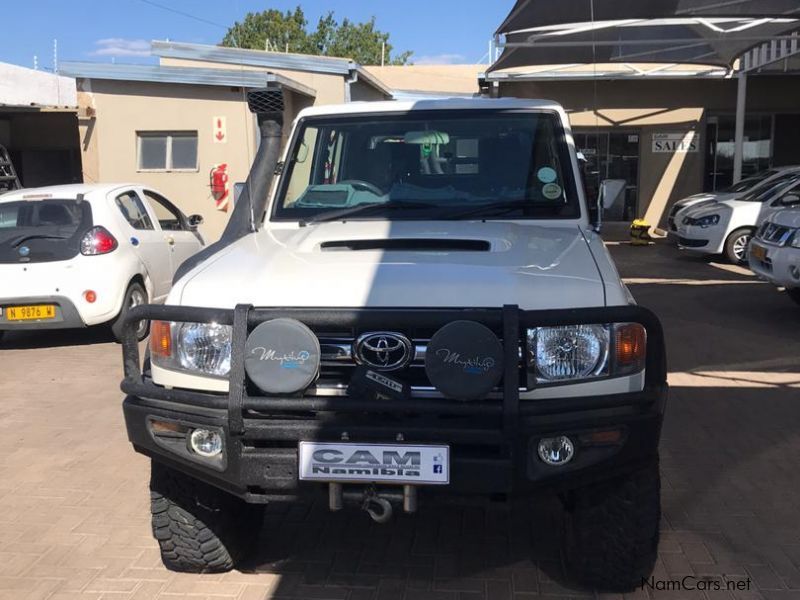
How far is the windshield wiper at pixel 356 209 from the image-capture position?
4.37 meters

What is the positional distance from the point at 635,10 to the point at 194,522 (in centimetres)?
1064

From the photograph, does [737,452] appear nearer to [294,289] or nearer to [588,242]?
[588,242]

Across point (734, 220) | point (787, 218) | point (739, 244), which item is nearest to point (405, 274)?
point (787, 218)

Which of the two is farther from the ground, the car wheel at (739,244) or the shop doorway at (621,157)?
the shop doorway at (621,157)

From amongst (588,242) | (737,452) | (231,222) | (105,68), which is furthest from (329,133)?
(105,68)

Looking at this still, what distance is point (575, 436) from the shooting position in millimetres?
2924

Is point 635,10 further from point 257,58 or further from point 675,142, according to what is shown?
point 675,142

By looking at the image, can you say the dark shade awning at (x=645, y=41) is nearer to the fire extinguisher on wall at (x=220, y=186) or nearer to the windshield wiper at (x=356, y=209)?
the fire extinguisher on wall at (x=220, y=186)

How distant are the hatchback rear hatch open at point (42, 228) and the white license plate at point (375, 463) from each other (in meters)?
6.00

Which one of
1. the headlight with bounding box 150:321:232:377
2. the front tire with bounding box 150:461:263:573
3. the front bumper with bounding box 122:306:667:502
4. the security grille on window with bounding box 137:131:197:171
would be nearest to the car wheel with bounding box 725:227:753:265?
the security grille on window with bounding box 137:131:197:171

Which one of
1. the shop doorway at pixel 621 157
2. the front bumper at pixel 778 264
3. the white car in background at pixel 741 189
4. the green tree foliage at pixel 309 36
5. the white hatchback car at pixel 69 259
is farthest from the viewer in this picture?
the green tree foliage at pixel 309 36

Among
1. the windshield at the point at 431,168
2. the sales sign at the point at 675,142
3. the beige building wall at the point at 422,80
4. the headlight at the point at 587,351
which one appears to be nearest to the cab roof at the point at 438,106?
the windshield at the point at 431,168

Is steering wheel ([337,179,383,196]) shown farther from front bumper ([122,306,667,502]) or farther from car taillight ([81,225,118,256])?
car taillight ([81,225,118,256])

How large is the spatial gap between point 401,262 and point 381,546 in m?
1.45
